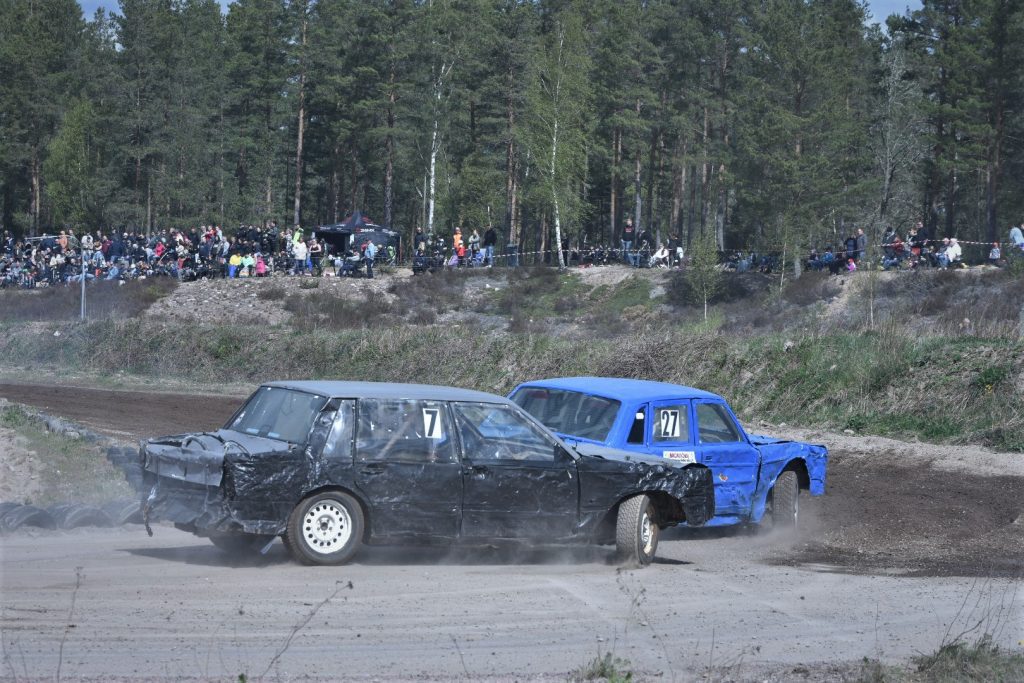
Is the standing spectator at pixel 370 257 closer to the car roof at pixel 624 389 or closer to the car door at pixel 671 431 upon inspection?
the car roof at pixel 624 389

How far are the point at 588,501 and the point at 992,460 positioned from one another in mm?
10686

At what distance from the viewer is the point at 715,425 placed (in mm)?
12461

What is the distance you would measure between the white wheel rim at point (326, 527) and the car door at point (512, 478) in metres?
1.01

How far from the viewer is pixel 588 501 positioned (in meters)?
10.3

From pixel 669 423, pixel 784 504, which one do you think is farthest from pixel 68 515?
pixel 784 504

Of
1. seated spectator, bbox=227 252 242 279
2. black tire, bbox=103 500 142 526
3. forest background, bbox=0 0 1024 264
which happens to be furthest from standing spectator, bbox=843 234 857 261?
black tire, bbox=103 500 142 526

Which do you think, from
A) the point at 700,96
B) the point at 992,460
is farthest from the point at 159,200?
the point at 992,460

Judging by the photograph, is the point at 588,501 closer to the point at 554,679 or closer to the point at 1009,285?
the point at 554,679

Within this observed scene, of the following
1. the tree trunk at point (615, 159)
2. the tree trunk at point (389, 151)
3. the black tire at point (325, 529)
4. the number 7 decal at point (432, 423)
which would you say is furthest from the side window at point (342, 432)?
the tree trunk at point (615, 159)

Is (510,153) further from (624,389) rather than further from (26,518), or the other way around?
(26,518)

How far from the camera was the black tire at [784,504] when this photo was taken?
13.0 metres

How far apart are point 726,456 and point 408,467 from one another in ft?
12.8

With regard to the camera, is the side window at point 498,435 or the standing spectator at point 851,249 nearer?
the side window at point 498,435

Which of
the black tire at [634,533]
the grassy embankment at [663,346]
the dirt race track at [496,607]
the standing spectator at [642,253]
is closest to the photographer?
the dirt race track at [496,607]
